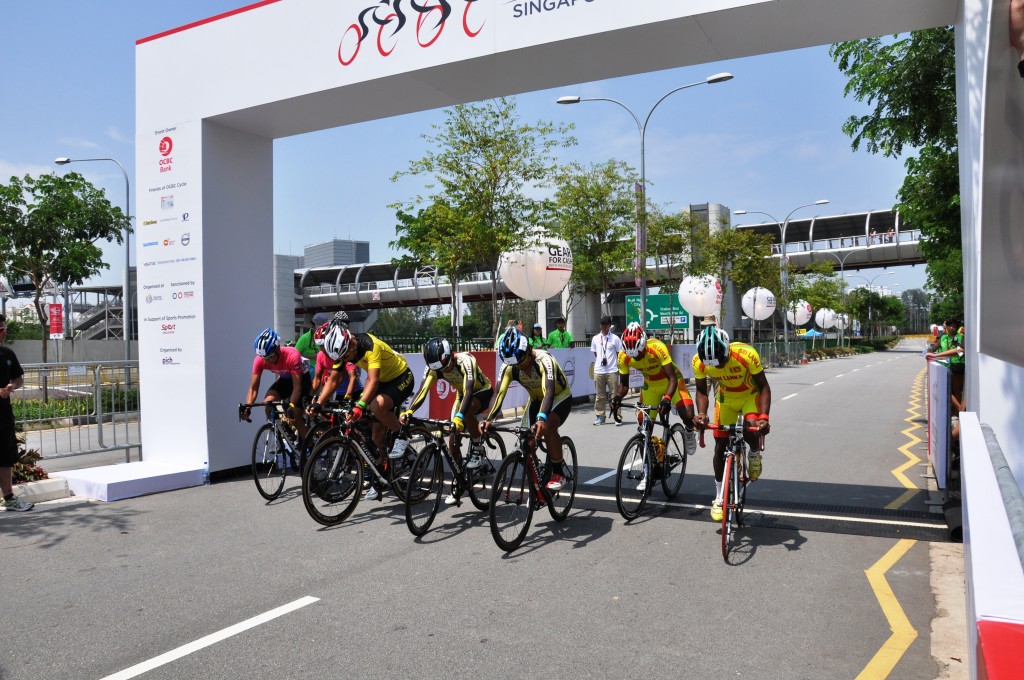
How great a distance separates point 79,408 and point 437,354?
19.7 ft

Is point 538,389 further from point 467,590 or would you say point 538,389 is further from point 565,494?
point 467,590

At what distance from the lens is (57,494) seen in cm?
862

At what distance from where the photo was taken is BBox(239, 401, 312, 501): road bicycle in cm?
842

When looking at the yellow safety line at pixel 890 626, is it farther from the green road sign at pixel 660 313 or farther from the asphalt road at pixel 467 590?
the green road sign at pixel 660 313

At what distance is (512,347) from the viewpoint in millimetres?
6734

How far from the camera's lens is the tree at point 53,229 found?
2216 cm

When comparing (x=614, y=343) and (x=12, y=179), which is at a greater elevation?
(x=12, y=179)

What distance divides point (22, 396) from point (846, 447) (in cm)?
1160

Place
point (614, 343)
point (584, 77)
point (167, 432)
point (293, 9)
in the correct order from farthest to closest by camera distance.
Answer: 1. point (614, 343)
2. point (167, 432)
3. point (293, 9)
4. point (584, 77)

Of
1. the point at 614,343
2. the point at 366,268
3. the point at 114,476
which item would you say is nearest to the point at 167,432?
the point at 114,476

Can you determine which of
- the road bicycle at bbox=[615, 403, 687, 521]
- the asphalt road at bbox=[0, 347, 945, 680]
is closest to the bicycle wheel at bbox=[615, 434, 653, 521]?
the road bicycle at bbox=[615, 403, 687, 521]

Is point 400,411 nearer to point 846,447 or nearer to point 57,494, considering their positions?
point 57,494

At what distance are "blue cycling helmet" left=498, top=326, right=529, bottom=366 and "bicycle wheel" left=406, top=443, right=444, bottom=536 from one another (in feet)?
3.86

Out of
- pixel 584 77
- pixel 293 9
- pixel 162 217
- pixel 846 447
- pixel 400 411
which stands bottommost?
pixel 846 447
